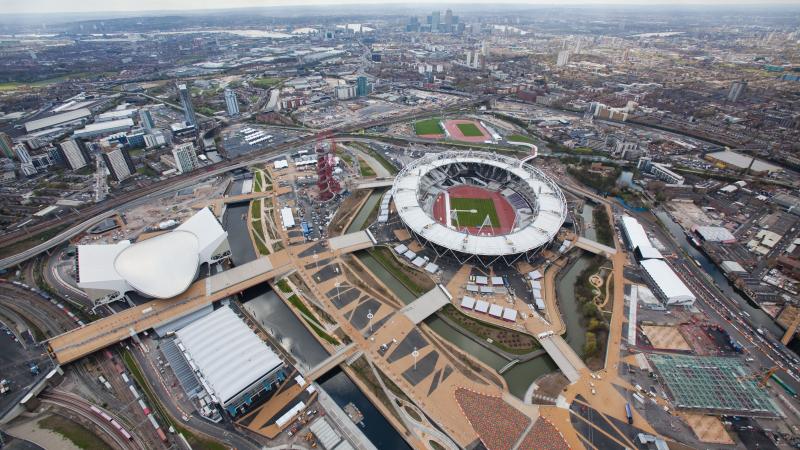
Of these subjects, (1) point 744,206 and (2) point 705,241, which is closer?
(2) point 705,241

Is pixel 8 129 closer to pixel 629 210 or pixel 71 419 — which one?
pixel 71 419

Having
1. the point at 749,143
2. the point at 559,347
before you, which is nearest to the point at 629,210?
the point at 559,347

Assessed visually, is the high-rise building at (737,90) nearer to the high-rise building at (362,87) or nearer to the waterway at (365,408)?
the high-rise building at (362,87)

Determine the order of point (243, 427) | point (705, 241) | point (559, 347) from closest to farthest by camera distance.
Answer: point (243, 427) < point (559, 347) < point (705, 241)

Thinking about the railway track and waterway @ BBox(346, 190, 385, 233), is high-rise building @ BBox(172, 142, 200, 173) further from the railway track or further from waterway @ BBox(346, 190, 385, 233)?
the railway track

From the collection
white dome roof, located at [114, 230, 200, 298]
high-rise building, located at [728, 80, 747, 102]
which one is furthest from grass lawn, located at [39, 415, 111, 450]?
high-rise building, located at [728, 80, 747, 102]

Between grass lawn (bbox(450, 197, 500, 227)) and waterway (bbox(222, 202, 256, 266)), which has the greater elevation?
grass lawn (bbox(450, 197, 500, 227))

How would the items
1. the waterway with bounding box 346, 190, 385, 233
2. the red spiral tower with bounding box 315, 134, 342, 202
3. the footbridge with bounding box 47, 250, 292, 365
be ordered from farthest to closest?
the red spiral tower with bounding box 315, 134, 342, 202 → the waterway with bounding box 346, 190, 385, 233 → the footbridge with bounding box 47, 250, 292, 365
